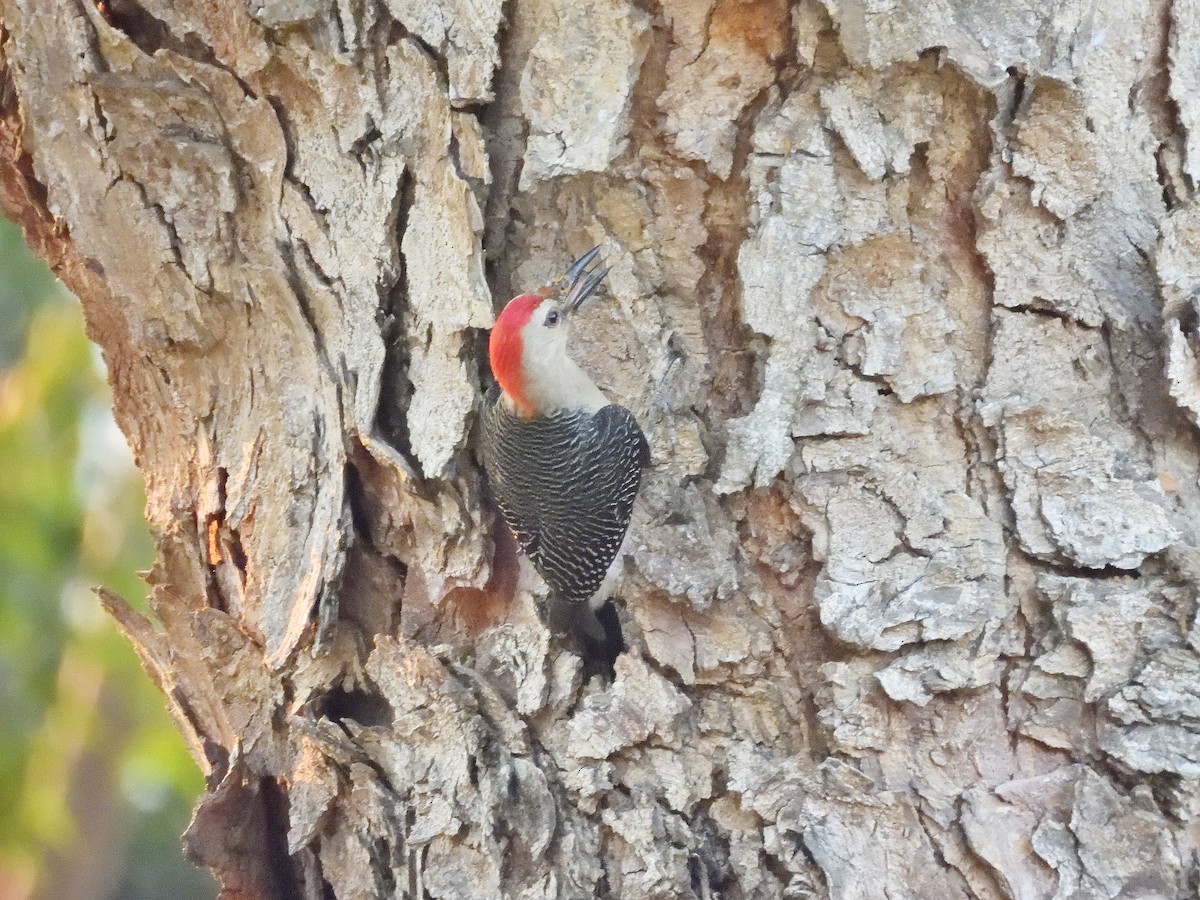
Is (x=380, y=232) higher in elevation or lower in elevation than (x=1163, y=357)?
lower

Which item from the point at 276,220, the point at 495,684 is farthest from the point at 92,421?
the point at 495,684

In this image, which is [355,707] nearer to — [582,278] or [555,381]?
[555,381]

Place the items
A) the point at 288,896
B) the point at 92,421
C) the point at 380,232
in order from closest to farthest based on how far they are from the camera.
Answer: the point at 380,232 → the point at 288,896 → the point at 92,421

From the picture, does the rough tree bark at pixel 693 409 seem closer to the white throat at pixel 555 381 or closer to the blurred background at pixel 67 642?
the white throat at pixel 555 381

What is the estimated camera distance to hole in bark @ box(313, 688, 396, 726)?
2133 millimetres

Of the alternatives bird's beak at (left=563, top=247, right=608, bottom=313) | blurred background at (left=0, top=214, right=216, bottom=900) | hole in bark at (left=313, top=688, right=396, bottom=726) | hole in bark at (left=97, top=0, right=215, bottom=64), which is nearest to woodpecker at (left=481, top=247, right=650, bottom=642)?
bird's beak at (left=563, top=247, right=608, bottom=313)

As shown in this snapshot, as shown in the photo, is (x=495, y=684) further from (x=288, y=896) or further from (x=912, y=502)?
(x=912, y=502)

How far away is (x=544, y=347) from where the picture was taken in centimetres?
217

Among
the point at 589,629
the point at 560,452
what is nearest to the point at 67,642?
the point at 560,452

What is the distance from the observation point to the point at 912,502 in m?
1.82

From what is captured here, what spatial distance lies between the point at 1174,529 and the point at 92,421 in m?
3.64

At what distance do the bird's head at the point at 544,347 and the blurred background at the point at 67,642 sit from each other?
2.36m

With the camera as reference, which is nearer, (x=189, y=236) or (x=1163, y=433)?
(x=1163, y=433)

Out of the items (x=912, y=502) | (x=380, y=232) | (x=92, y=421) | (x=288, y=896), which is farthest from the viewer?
(x=92, y=421)
